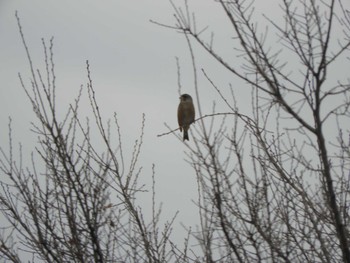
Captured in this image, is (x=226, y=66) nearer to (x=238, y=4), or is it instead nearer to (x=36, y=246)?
(x=238, y=4)

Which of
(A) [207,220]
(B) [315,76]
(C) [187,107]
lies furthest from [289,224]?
(C) [187,107]

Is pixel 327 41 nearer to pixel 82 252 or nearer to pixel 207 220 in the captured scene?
pixel 207 220

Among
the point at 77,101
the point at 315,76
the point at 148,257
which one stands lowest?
the point at 148,257

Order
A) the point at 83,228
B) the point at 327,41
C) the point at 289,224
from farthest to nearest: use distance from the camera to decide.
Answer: the point at 83,228
the point at 289,224
the point at 327,41

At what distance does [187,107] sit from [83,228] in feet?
14.7

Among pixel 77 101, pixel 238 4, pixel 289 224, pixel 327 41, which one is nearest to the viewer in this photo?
pixel 327 41

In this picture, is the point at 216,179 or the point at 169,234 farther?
the point at 169,234

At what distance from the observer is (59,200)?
13.2ft

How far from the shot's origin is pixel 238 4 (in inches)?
106

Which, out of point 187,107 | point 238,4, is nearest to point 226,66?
point 238,4

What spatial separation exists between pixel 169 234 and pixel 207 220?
92 cm

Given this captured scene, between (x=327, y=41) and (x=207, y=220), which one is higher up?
(x=327, y=41)

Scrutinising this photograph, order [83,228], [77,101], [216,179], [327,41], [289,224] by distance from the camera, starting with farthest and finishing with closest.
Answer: [77,101] → [83,228] → [289,224] → [216,179] → [327,41]

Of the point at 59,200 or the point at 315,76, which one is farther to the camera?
the point at 59,200
